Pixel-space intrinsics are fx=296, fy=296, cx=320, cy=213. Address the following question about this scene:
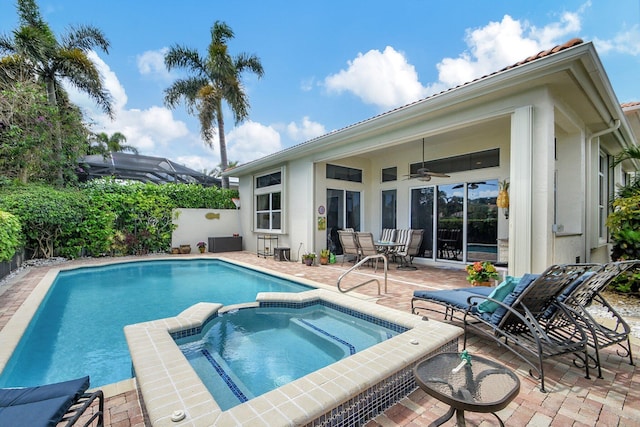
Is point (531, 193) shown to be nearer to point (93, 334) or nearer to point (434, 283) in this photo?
point (434, 283)

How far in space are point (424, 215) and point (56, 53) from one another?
48.9 feet

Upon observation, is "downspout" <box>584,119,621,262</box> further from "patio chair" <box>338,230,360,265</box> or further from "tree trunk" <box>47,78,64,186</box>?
"tree trunk" <box>47,78,64,186</box>

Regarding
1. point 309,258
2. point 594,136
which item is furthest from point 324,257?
point 594,136

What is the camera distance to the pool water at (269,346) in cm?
306

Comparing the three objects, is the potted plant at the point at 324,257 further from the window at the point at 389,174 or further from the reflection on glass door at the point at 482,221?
the reflection on glass door at the point at 482,221

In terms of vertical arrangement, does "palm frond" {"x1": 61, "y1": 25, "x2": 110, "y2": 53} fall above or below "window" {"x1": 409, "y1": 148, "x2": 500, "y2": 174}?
above

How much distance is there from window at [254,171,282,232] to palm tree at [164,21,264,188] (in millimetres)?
4388

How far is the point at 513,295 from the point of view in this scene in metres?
3.01

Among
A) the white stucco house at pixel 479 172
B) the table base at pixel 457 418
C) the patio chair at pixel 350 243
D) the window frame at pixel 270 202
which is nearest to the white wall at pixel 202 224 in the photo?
the white stucco house at pixel 479 172

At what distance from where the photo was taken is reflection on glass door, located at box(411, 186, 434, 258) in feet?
31.0

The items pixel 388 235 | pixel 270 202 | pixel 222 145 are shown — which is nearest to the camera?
pixel 388 235

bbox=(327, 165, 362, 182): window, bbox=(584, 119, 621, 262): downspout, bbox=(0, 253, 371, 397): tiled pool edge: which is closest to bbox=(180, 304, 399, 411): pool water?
bbox=(0, 253, 371, 397): tiled pool edge

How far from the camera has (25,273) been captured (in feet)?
26.0

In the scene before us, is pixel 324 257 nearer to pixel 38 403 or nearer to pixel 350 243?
pixel 350 243
